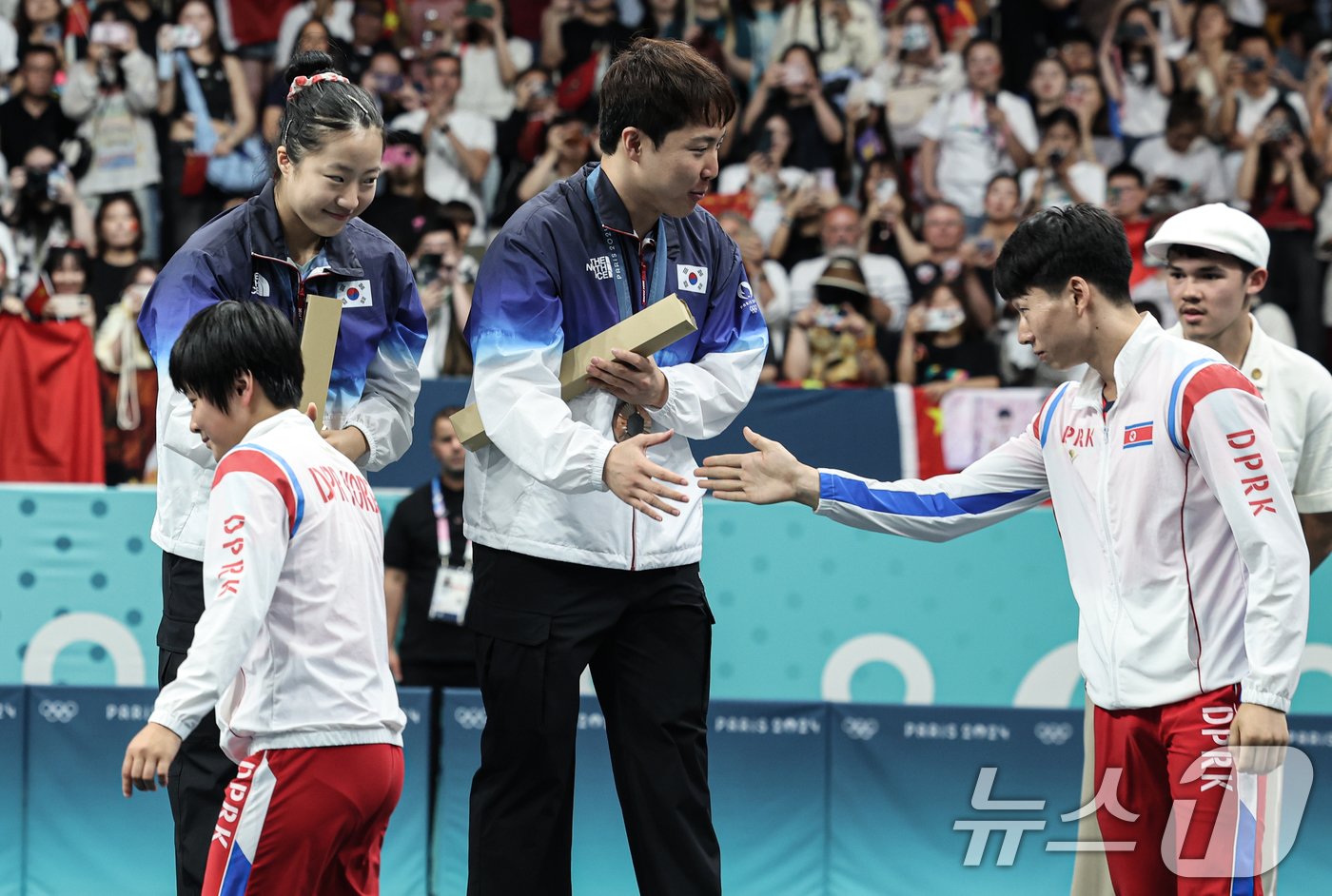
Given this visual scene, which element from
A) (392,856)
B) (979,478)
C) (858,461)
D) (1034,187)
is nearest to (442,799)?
(392,856)

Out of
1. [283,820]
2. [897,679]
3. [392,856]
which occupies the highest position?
[283,820]

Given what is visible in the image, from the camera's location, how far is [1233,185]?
33.0 ft

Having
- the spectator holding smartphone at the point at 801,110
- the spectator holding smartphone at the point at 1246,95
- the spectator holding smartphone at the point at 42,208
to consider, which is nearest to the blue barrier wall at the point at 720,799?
the spectator holding smartphone at the point at 42,208

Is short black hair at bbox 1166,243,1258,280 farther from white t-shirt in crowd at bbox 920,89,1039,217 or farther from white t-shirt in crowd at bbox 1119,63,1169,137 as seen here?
white t-shirt in crowd at bbox 1119,63,1169,137

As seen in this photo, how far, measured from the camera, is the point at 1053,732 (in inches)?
245

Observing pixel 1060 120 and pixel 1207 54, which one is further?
pixel 1207 54

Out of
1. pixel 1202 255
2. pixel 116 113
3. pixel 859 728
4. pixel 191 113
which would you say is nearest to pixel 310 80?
pixel 1202 255

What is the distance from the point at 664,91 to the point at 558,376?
2.34 feet

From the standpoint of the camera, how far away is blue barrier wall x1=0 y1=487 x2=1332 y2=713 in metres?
6.67

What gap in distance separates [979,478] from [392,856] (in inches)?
135

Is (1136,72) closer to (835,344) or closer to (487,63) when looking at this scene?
(835,344)

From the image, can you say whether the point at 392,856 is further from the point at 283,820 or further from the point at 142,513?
the point at 283,820

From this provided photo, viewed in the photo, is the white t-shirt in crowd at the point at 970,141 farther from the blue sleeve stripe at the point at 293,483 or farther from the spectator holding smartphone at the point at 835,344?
the blue sleeve stripe at the point at 293,483

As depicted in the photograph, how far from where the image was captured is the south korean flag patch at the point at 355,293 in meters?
3.87
